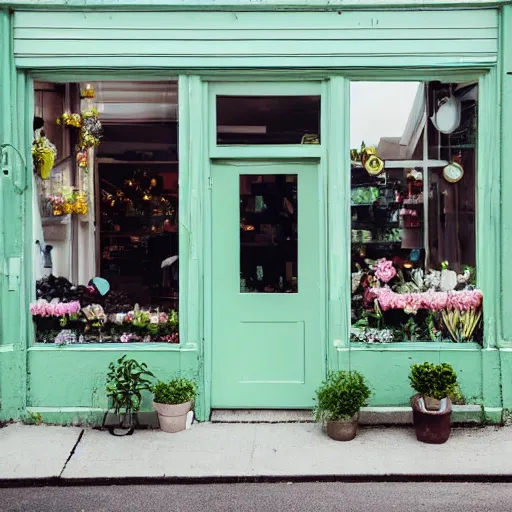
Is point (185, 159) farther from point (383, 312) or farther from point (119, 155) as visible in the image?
point (383, 312)

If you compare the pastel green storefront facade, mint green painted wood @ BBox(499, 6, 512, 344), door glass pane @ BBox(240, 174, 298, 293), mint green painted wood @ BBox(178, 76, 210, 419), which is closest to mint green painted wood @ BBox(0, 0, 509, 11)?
the pastel green storefront facade

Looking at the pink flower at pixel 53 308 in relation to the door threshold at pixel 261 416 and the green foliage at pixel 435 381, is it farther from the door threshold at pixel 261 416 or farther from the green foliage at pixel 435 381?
the green foliage at pixel 435 381

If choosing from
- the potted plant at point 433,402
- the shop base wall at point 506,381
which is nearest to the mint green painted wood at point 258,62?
the shop base wall at point 506,381

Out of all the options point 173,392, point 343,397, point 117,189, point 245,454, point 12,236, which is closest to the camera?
point 245,454

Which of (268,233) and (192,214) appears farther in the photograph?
(268,233)

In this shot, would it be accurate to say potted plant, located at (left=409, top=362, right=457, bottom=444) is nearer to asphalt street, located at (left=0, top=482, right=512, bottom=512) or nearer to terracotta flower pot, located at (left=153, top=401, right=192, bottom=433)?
asphalt street, located at (left=0, top=482, right=512, bottom=512)

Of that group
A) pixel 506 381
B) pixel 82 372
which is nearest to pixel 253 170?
pixel 82 372

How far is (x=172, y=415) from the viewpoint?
648 centimetres

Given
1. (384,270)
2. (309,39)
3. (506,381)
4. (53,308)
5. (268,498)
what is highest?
(309,39)

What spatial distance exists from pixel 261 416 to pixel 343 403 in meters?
1.03

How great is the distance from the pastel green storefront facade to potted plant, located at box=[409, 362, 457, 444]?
20.6 inches

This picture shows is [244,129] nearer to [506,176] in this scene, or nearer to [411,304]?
[411,304]

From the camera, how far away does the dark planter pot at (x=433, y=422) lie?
6141 millimetres

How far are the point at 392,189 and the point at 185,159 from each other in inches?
79.9
